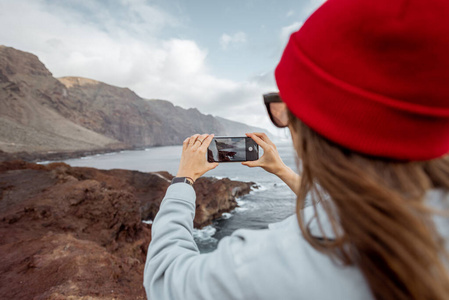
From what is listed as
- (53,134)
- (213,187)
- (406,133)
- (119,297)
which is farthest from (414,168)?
(53,134)

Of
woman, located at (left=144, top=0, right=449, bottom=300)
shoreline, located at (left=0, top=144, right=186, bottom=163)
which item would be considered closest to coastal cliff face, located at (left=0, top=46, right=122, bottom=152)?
shoreline, located at (left=0, top=144, right=186, bottom=163)

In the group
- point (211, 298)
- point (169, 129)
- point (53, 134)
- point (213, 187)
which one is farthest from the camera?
point (169, 129)

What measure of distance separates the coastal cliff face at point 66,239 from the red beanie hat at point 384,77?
3510 millimetres

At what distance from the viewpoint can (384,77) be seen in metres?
0.51

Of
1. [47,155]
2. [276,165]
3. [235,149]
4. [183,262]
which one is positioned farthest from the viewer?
[47,155]

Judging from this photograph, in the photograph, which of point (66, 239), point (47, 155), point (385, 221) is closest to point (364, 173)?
point (385, 221)

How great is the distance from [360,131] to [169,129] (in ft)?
515

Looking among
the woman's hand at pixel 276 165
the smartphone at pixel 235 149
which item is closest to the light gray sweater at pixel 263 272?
the woman's hand at pixel 276 165

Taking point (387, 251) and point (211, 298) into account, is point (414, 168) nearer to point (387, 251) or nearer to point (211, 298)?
point (387, 251)

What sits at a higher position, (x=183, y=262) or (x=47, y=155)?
(x=183, y=262)

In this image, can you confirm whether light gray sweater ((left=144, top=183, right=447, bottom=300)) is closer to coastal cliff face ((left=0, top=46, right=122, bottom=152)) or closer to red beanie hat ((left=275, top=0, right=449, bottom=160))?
red beanie hat ((left=275, top=0, right=449, bottom=160))

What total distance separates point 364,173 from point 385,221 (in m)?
0.11

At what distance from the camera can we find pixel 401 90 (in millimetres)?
492

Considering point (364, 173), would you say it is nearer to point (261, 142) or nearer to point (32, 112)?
point (261, 142)
